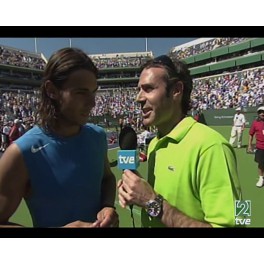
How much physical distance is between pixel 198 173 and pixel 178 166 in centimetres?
9

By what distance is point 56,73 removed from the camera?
1.38 meters

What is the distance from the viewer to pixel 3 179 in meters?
1.23

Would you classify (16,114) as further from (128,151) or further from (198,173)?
(198,173)

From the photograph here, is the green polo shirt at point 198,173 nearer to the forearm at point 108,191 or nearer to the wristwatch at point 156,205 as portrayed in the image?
the wristwatch at point 156,205

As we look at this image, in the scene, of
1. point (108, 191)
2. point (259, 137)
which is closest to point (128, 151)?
point (108, 191)

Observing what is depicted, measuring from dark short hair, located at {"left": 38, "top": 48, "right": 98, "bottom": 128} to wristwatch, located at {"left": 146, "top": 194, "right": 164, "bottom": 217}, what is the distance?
1.84ft

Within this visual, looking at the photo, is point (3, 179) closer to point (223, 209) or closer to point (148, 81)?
point (148, 81)

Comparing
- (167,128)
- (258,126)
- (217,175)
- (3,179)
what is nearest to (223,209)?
(217,175)

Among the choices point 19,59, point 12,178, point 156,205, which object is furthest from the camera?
point 19,59

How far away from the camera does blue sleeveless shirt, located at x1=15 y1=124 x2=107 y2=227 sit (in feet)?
4.40

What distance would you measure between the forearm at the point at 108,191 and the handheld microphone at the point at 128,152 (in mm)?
105

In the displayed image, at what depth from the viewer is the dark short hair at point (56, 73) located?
1381 millimetres

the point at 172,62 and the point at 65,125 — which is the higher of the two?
the point at 172,62
